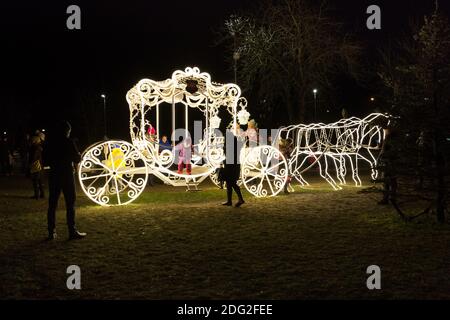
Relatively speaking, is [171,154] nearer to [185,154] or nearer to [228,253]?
[185,154]

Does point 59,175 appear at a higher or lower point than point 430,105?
lower

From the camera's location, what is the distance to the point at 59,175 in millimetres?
→ 7074

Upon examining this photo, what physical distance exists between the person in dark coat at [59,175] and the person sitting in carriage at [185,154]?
502cm

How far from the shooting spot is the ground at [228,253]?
4.71 m

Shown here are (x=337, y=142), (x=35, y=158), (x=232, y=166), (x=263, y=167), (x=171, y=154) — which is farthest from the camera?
(x=337, y=142)

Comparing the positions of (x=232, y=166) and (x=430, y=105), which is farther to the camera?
(x=232, y=166)

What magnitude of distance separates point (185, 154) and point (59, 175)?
5.47 metres

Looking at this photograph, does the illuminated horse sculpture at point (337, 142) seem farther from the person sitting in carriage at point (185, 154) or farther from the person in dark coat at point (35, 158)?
the person in dark coat at point (35, 158)

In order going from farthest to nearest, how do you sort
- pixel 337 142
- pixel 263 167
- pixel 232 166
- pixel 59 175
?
1. pixel 337 142
2. pixel 263 167
3. pixel 232 166
4. pixel 59 175

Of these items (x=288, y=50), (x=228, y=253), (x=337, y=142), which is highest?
Answer: (x=288, y=50)

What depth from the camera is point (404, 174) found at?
24.7ft

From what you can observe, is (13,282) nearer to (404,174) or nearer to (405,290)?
(405,290)

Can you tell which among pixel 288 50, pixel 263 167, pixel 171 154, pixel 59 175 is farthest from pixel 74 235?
pixel 288 50
